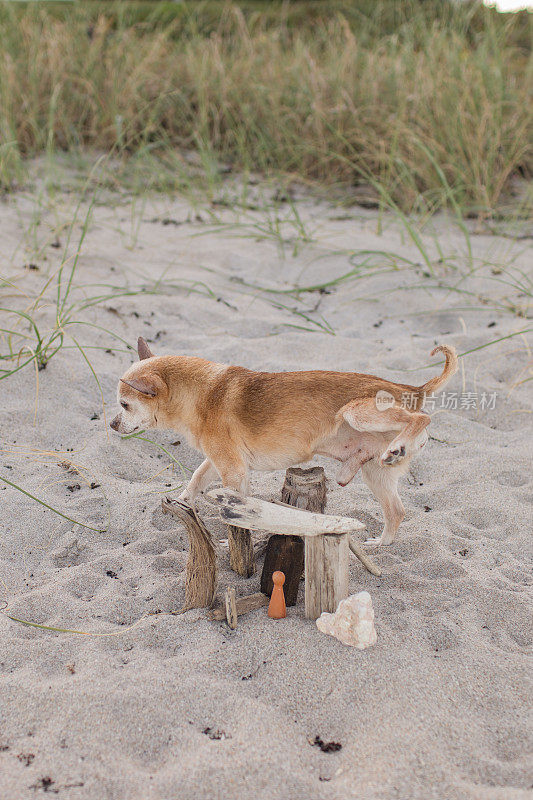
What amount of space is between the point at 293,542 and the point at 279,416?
48 centimetres

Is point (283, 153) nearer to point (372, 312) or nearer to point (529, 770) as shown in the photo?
point (372, 312)

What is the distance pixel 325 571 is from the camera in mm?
2496

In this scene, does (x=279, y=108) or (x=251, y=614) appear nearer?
(x=251, y=614)

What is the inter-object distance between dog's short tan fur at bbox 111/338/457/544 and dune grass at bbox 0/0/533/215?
3937mm

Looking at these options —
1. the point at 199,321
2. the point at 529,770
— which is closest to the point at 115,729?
the point at 529,770

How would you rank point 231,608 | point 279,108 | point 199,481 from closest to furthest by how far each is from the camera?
point 231,608 → point 199,481 → point 279,108

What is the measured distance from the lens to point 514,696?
2.29m

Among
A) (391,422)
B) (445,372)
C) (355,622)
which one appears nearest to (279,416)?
(391,422)

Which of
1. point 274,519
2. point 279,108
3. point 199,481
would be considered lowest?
point 199,481

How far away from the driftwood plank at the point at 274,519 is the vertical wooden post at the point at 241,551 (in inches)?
11.7

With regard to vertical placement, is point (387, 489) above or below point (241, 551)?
above

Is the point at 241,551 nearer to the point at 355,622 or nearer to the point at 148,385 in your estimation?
the point at 355,622

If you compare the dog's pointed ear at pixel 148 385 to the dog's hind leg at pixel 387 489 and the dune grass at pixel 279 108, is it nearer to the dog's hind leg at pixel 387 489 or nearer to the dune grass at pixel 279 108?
the dog's hind leg at pixel 387 489

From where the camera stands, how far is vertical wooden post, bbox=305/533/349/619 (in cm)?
246
